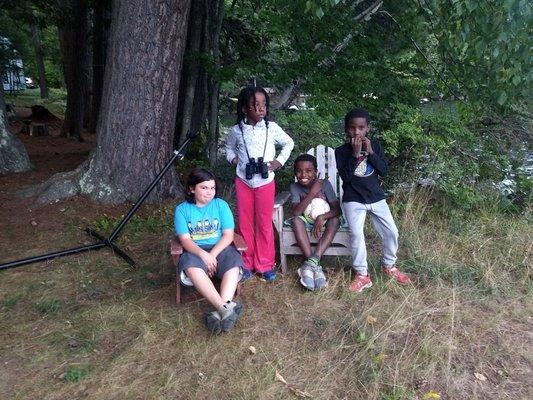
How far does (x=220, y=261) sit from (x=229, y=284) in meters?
0.21

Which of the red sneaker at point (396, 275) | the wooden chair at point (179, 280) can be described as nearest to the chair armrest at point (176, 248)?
the wooden chair at point (179, 280)

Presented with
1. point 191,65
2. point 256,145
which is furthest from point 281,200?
point 191,65

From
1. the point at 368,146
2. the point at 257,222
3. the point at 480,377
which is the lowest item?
the point at 480,377

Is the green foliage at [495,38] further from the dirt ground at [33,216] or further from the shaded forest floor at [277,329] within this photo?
the dirt ground at [33,216]

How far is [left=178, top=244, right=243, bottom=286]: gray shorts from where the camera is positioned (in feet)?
10.8

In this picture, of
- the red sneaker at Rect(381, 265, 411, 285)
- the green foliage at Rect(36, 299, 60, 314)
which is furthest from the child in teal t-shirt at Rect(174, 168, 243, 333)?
the red sneaker at Rect(381, 265, 411, 285)

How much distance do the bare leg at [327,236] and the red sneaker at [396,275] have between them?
546 mm

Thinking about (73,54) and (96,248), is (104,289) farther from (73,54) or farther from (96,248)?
(73,54)

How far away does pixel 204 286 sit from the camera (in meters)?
3.19

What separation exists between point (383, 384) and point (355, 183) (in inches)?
63.5

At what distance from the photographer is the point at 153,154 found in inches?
207

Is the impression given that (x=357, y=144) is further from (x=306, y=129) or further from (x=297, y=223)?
(x=306, y=129)

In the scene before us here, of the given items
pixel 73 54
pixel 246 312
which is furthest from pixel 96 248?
pixel 73 54

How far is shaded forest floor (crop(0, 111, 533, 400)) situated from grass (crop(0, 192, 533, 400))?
0.4 inches
